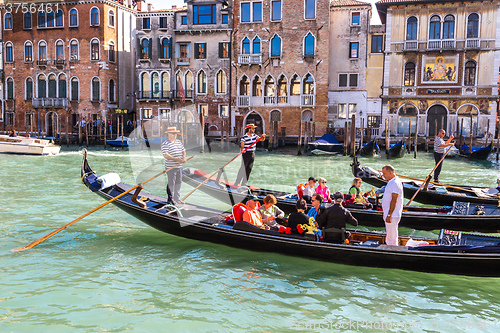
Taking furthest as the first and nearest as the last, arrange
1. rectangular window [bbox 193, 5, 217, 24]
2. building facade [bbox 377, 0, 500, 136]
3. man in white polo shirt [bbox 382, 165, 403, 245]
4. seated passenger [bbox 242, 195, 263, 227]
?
rectangular window [bbox 193, 5, 217, 24] < building facade [bbox 377, 0, 500, 136] < seated passenger [bbox 242, 195, 263, 227] < man in white polo shirt [bbox 382, 165, 403, 245]

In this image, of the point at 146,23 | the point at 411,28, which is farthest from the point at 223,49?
the point at 411,28

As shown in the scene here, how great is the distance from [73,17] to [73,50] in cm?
170

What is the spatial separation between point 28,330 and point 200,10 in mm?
20597

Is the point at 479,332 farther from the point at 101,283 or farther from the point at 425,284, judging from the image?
the point at 101,283

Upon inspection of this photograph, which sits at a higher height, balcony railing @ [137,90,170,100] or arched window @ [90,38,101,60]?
arched window @ [90,38,101,60]

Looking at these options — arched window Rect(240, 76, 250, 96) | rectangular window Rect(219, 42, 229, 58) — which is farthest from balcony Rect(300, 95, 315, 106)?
rectangular window Rect(219, 42, 229, 58)

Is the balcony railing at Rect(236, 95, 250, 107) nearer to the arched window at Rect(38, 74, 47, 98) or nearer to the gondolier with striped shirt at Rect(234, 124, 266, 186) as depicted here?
the arched window at Rect(38, 74, 47, 98)

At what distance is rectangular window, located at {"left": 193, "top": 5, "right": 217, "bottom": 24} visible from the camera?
71.0ft

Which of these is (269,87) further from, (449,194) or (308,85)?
(449,194)

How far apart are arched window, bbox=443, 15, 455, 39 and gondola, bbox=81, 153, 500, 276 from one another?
17364 mm

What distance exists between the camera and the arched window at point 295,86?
68.7ft

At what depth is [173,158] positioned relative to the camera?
5.41 m

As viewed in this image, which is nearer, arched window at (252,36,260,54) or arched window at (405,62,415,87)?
arched window at (405,62,415,87)

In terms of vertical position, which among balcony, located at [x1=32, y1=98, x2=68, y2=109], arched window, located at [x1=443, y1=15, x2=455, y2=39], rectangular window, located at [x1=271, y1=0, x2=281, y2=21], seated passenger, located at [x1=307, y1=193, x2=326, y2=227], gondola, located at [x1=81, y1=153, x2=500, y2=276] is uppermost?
rectangular window, located at [x1=271, y1=0, x2=281, y2=21]
